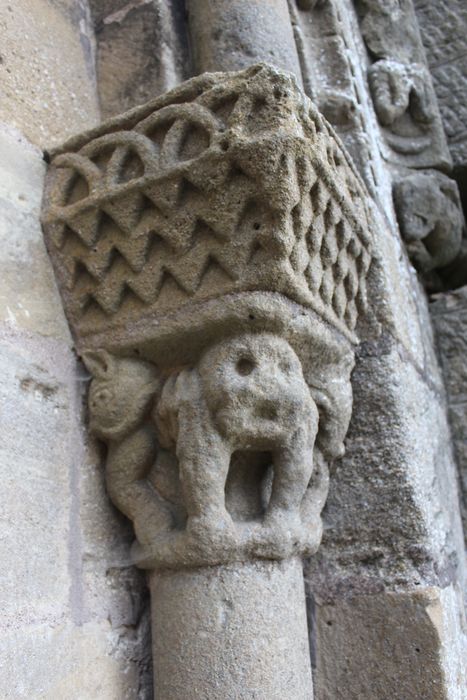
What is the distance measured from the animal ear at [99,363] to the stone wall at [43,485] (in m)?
0.03

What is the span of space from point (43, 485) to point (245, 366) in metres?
0.38

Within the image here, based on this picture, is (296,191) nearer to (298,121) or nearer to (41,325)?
(298,121)

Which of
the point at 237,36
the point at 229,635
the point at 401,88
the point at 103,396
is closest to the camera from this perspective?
the point at 229,635

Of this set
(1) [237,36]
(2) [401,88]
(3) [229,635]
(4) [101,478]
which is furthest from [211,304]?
(2) [401,88]

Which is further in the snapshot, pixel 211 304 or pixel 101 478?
pixel 101 478

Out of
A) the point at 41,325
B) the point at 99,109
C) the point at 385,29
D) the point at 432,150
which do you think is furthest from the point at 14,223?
the point at 385,29

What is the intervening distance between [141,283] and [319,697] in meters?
0.83

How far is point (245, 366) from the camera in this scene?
1092 mm

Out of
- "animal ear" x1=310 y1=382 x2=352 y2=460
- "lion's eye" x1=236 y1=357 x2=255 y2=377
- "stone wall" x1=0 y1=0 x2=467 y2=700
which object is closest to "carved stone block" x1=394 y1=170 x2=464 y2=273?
"stone wall" x1=0 y1=0 x2=467 y2=700

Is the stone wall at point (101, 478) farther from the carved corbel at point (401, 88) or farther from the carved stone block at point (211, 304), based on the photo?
the carved corbel at point (401, 88)

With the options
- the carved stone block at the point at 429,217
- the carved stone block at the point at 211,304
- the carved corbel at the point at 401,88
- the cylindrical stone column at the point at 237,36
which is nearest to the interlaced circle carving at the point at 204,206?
the carved stone block at the point at 211,304

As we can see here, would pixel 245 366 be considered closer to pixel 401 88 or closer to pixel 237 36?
pixel 237 36

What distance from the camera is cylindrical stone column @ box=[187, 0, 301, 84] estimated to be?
4.76 feet

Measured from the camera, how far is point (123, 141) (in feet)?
3.88
